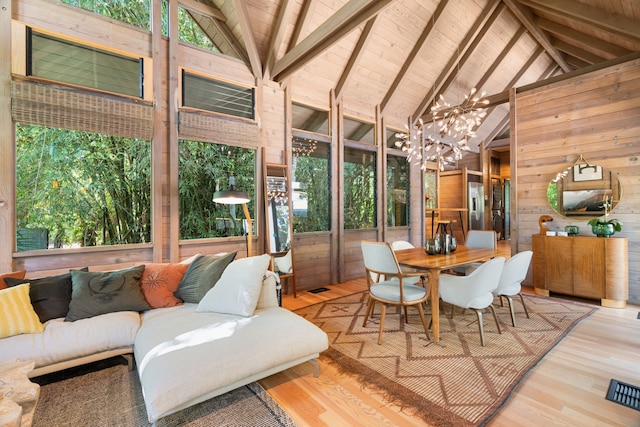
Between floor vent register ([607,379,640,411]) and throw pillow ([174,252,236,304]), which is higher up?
throw pillow ([174,252,236,304])

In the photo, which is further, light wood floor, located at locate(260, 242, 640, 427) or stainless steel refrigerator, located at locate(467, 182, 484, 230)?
stainless steel refrigerator, located at locate(467, 182, 484, 230)

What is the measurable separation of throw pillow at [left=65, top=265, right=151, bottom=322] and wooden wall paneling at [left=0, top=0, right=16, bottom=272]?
0.77m

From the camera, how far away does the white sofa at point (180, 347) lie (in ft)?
5.36

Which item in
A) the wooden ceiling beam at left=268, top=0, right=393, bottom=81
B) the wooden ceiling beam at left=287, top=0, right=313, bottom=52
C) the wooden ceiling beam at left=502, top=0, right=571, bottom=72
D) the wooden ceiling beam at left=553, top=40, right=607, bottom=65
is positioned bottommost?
the wooden ceiling beam at left=268, top=0, right=393, bottom=81

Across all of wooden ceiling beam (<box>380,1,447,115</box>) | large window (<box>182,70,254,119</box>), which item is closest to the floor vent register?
large window (<box>182,70,254,119</box>)

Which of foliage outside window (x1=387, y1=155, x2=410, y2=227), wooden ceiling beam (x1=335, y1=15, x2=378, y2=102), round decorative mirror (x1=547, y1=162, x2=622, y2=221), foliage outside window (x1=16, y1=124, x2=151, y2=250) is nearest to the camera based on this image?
foliage outside window (x1=16, y1=124, x2=151, y2=250)

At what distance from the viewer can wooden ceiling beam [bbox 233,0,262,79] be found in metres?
3.53

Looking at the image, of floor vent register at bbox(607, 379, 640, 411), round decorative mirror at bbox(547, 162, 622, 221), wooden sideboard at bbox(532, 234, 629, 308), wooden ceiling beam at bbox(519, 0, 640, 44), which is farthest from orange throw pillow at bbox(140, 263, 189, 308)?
wooden ceiling beam at bbox(519, 0, 640, 44)

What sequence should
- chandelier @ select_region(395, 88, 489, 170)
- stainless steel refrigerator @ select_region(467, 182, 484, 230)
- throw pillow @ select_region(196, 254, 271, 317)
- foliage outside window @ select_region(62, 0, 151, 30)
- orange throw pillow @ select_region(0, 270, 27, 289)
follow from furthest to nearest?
stainless steel refrigerator @ select_region(467, 182, 484, 230) → chandelier @ select_region(395, 88, 489, 170) → foliage outside window @ select_region(62, 0, 151, 30) → throw pillow @ select_region(196, 254, 271, 317) → orange throw pillow @ select_region(0, 270, 27, 289)

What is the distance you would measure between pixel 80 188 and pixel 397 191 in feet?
17.1

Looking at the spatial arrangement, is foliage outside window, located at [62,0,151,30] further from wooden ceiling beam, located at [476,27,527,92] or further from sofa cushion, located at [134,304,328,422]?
wooden ceiling beam, located at [476,27,527,92]

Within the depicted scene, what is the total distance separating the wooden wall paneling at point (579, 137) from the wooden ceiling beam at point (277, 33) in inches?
150

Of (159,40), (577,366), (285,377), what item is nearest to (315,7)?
(159,40)

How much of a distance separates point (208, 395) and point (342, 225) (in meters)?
3.70
